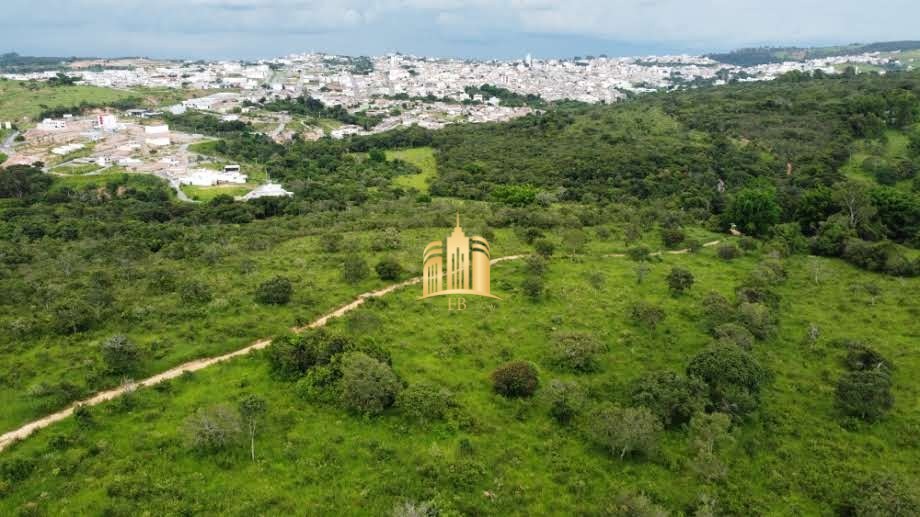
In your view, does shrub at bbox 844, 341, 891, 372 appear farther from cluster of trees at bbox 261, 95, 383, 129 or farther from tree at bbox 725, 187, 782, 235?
cluster of trees at bbox 261, 95, 383, 129

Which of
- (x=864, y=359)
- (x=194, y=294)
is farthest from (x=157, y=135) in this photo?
(x=864, y=359)

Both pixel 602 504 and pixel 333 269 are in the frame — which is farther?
pixel 333 269

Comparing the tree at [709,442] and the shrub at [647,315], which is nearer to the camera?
the tree at [709,442]

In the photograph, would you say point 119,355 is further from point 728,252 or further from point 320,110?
point 320,110

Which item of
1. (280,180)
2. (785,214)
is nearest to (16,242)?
(280,180)

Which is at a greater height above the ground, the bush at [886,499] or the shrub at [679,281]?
the shrub at [679,281]

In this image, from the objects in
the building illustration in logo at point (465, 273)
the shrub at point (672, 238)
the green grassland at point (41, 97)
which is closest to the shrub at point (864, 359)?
the building illustration in logo at point (465, 273)

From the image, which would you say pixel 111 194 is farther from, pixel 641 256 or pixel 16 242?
pixel 641 256
